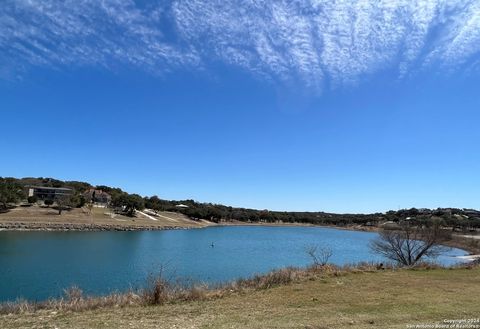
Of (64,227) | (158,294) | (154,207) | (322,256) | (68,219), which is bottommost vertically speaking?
(322,256)

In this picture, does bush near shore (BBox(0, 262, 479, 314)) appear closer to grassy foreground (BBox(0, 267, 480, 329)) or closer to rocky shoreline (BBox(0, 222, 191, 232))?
grassy foreground (BBox(0, 267, 480, 329))

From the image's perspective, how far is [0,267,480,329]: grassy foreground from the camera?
29.0 ft

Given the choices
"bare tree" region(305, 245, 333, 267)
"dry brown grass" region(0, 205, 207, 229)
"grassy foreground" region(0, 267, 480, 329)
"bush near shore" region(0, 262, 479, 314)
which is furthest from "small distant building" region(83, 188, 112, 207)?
"grassy foreground" region(0, 267, 480, 329)

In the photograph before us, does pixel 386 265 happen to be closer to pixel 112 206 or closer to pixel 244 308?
pixel 244 308

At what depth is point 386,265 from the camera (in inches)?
846

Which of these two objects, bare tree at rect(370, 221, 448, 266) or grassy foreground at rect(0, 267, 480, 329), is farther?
bare tree at rect(370, 221, 448, 266)

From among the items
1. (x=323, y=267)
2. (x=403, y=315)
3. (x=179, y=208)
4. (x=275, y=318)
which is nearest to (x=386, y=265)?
(x=323, y=267)

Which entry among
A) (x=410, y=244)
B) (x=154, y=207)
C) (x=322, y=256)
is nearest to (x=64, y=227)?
(x=154, y=207)

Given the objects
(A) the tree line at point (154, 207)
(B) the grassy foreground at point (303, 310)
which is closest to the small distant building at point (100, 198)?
(A) the tree line at point (154, 207)

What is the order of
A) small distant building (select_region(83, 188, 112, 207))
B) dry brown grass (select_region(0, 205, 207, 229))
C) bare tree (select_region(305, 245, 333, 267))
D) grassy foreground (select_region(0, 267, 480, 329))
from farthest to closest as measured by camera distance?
small distant building (select_region(83, 188, 112, 207)) < dry brown grass (select_region(0, 205, 207, 229)) < bare tree (select_region(305, 245, 333, 267)) < grassy foreground (select_region(0, 267, 480, 329))

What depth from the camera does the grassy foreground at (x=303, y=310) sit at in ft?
29.0

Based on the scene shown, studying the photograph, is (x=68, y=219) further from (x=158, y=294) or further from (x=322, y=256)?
(x=158, y=294)

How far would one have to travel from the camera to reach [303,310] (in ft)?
34.4

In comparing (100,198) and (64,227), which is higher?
(100,198)
